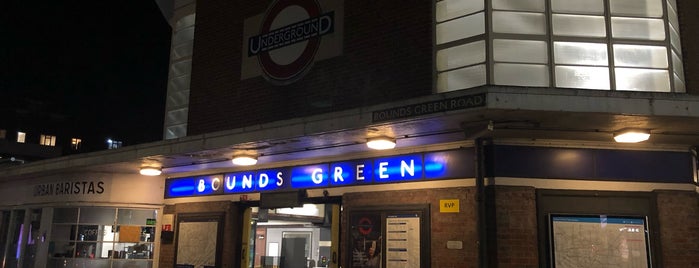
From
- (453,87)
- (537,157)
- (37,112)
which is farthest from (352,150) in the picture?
(37,112)

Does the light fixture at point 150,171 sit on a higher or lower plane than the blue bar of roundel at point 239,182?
higher

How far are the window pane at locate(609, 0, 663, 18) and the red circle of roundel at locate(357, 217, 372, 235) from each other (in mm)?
4970

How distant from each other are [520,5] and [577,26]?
→ 2.82 ft

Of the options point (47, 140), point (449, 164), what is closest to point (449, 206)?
point (449, 164)

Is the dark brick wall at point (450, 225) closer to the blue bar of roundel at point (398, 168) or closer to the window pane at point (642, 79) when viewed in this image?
the blue bar of roundel at point (398, 168)

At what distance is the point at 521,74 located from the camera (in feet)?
26.7

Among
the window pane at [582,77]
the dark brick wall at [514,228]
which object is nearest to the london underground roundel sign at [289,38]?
the window pane at [582,77]

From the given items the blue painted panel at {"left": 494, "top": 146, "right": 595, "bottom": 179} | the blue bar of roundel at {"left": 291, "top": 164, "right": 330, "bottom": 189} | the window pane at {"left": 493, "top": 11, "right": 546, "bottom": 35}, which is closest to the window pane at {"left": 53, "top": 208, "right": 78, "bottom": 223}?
the blue bar of roundel at {"left": 291, "top": 164, "right": 330, "bottom": 189}

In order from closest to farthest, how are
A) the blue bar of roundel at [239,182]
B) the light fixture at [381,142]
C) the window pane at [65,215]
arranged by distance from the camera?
the light fixture at [381,142] → the blue bar of roundel at [239,182] → the window pane at [65,215]

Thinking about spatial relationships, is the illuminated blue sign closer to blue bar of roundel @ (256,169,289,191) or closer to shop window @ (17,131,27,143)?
blue bar of roundel @ (256,169,289,191)

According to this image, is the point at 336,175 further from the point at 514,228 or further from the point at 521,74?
the point at 521,74

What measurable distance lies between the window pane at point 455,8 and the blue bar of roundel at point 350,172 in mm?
2811

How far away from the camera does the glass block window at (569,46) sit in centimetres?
818

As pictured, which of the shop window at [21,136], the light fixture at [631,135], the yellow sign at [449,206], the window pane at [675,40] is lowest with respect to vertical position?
the yellow sign at [449,206]
